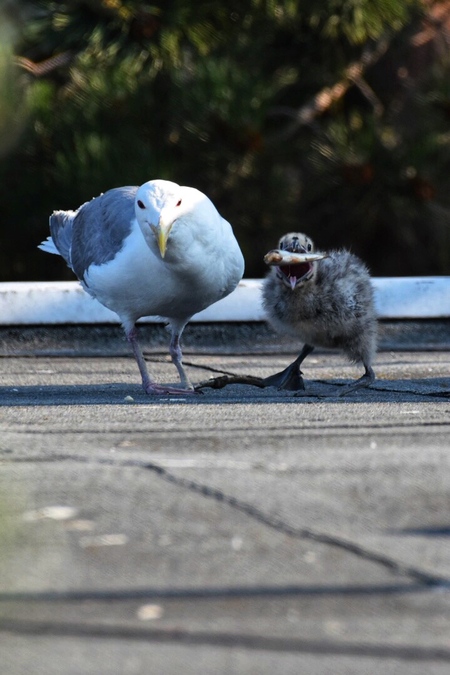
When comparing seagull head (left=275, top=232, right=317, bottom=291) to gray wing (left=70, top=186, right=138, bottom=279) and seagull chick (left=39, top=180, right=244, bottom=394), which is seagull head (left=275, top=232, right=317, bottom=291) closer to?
seagull chick (left=39, top=180, right=244, bottom=394)

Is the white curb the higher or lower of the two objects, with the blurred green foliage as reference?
lower

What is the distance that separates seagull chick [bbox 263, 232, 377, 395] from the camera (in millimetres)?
3992

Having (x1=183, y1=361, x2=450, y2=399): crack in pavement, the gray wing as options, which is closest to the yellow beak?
the gray wing

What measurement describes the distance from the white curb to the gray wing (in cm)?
61

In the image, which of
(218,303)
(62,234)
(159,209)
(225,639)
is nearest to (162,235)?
(159,209)

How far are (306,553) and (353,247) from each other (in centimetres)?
636

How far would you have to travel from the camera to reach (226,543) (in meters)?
1.96

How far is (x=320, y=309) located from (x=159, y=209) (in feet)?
2.20

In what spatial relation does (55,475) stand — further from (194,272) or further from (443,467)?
(194,272)

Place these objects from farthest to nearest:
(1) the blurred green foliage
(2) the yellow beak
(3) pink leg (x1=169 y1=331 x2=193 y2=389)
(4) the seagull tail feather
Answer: (1) the blurred green foliage < (4) the seagull tail feather < (3) pink leg (x1=169 y1=331 x2=193 y2=389) < (2) the yellow beak

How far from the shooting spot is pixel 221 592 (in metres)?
1.78

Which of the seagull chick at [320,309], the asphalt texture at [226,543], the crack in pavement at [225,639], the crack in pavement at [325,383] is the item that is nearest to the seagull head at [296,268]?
the seagull chick at [320,309]

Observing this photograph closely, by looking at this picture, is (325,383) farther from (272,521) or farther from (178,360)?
(272,521)

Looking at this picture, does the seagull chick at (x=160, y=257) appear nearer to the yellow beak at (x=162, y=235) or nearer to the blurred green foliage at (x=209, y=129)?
the yellow beak at (x=162, y=235)
